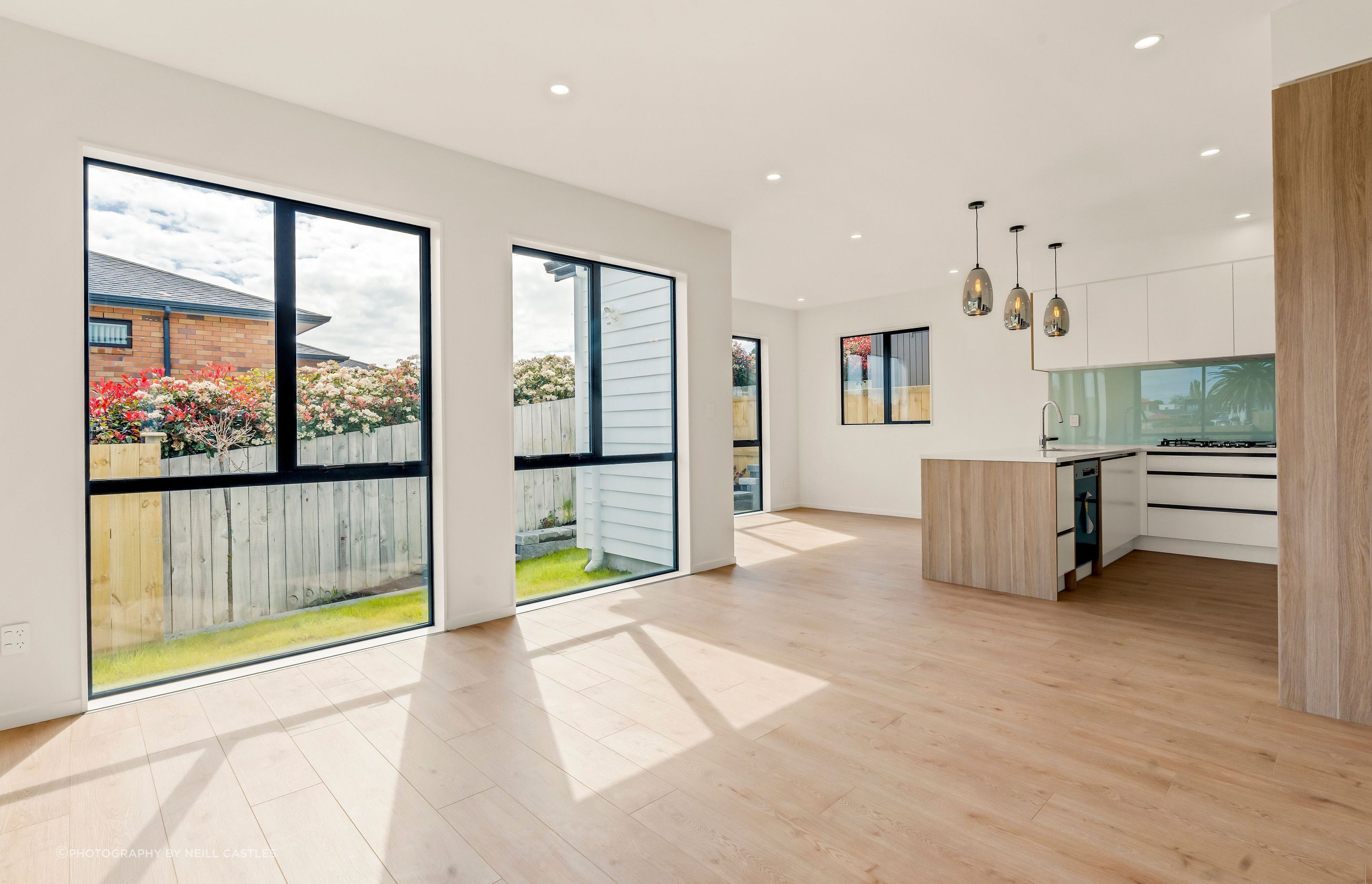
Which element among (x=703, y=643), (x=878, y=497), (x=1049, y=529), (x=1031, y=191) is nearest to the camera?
(x=703, y=643)

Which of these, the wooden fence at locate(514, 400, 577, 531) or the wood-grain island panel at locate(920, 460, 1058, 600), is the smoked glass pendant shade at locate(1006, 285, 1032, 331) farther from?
the wooden fence at locate(514, 400, 577, 531)

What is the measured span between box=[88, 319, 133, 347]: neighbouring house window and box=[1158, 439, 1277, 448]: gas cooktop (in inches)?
272

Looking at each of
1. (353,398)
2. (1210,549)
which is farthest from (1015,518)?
(353,398)

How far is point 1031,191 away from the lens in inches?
177

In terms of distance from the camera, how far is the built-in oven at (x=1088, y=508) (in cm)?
446

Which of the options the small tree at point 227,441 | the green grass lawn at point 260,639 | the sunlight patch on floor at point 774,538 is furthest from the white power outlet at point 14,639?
the sunlight patch on floor at point 774,538


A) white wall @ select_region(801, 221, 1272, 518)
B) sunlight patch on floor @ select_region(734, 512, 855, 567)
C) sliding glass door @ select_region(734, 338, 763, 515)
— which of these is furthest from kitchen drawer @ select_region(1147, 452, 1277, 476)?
sliding glass door @ select_region(734, 338, 763, 515)

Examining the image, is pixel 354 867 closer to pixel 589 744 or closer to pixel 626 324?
pixel 589 744

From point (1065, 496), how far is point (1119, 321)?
8.09 feet

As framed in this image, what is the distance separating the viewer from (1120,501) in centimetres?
520

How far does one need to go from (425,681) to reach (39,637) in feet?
4.60

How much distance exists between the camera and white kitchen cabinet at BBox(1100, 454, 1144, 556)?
16.1ft

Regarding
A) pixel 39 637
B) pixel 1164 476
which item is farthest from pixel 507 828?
pixel 1164 476

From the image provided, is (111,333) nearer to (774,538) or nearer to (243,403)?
(243,403)
